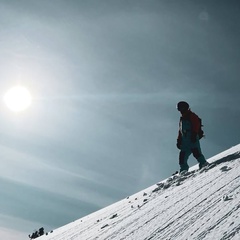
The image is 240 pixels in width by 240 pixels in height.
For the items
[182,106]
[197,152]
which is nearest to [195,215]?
[197,152]

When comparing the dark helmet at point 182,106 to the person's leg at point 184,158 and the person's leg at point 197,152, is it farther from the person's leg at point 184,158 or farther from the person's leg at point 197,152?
the person's leg at point 184,158

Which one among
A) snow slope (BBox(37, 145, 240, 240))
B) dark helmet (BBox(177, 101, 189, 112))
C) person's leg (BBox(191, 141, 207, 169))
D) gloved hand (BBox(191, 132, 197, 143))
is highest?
dark helmet (BBox(177, 101, 189, 112))

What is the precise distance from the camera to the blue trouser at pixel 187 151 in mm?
7926

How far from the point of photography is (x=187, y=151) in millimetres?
8250

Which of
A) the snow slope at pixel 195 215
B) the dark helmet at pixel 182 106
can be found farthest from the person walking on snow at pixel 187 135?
the snow slope at pixel 195 215

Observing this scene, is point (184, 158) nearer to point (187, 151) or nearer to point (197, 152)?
point (187, 151)

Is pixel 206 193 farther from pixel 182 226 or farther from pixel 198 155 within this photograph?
pixel 198 155

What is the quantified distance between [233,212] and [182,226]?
56 cm

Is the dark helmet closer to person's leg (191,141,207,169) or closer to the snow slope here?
person's leg (191,141,207,169)

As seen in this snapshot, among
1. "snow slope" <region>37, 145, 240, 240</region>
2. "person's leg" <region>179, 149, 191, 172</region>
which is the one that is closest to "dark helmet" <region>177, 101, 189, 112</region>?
"person's leg" <region>179, 149, 191, 172</region>

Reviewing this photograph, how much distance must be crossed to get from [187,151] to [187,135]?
1.44 feet

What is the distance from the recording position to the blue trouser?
793 cm

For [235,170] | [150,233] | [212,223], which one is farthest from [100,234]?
[235,170]

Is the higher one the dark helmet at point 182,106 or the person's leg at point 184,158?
the dark helmet at point 182,106
